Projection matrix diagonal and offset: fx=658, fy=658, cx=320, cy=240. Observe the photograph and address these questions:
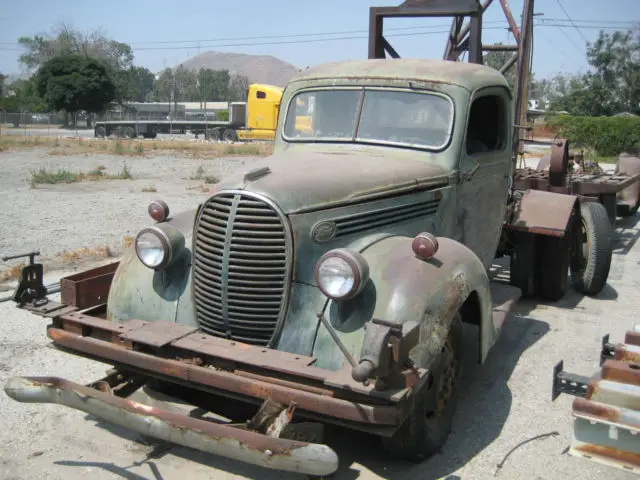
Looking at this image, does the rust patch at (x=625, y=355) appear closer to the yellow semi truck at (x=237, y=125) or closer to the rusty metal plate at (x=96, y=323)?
the rusty metal plate at (x=96, y=323)

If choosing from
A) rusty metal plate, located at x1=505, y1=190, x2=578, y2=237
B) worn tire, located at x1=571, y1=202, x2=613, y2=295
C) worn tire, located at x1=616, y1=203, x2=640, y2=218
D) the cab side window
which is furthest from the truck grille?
worn tire, located at x1=616, y1=203, x2=640, y2=218

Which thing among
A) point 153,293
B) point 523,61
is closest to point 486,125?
point 523,61

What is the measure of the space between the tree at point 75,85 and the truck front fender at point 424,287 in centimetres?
5135

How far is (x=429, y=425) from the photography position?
362cm

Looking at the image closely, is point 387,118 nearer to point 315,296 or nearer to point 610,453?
point 315,296

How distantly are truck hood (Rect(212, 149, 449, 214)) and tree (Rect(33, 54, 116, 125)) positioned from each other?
50415 mm

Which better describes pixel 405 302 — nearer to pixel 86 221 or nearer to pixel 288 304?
pixel 288 304

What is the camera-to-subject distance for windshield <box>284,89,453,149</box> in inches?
184

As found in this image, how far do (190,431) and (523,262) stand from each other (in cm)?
433

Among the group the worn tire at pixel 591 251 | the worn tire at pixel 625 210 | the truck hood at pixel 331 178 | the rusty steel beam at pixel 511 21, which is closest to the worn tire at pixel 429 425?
the truck hood at pixel 331 178

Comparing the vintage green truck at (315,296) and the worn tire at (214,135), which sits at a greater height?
the worn tire at (214,135)

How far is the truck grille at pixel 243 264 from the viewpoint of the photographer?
347 cm

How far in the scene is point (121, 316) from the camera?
4.02 m

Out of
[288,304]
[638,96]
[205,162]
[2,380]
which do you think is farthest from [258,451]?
[638,96]
